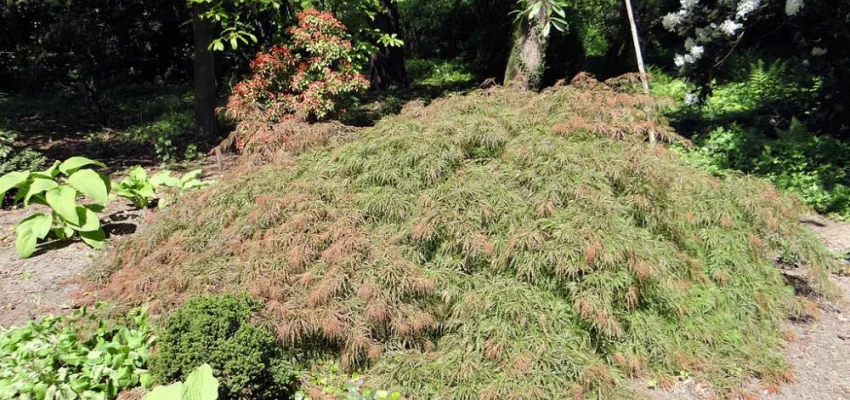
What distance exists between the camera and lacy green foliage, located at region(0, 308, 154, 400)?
3.21 meters

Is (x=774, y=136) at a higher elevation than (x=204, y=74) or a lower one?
lower

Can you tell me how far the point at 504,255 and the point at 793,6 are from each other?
4.98 m

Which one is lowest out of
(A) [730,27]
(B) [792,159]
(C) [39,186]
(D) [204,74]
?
(B) [792,159]

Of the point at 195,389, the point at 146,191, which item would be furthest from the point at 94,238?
the point at 195,389

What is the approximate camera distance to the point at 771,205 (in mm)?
4422

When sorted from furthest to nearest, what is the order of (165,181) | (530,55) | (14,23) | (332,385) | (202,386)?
(14,23)
(530,55)
(165,181)
(332,385)
(202,386)

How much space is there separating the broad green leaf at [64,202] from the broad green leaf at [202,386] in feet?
9.66

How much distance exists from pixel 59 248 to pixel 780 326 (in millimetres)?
5680

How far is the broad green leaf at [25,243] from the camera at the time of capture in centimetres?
477

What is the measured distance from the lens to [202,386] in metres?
2.45

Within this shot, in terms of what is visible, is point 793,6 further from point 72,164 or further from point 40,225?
point 40,225

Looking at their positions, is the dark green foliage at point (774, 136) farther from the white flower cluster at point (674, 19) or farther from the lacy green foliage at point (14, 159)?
the lacy green foliage at point (14, 159)

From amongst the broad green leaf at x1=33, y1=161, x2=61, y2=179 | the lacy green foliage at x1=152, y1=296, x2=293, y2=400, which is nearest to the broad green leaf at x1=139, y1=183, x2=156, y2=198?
the broad green leaf at x1=33, y1=161, x2=61, y2=179

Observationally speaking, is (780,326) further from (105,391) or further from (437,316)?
(105,391)
